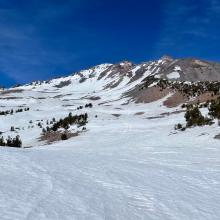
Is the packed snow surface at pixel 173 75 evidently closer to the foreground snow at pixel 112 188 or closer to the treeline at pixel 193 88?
the treeline at pixel 193 88

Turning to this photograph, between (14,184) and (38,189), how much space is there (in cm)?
65

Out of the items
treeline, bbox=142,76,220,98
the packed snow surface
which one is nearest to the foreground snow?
treeline, bbox=142,76,220,98

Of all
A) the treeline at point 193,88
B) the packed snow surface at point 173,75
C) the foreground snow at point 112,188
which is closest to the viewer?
the foreground snow at point 112,188

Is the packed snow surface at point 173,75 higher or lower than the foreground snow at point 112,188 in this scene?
higher

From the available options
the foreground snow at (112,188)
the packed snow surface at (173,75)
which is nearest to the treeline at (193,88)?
the packed snow surface at (173,75)

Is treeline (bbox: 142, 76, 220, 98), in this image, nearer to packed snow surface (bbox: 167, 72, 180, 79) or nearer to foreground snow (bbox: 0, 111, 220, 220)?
packed snow surface (bbox: 167, 72, 180, 79)

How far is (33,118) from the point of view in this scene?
56.4 meters

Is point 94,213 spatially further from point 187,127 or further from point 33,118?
point 33,118

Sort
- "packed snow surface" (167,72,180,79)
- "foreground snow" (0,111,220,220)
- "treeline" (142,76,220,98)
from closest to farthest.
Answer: "foreground snow" (0,111,220,220), "treeline" (142,76,220,98), "packed snow surface" (167,72,180,79)

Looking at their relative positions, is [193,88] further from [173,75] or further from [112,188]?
[112,188]

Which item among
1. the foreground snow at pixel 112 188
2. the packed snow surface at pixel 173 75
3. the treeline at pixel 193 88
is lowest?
the foreground snow at pixel 112 188

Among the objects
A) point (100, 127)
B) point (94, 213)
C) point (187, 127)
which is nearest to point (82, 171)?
point (94, 213)

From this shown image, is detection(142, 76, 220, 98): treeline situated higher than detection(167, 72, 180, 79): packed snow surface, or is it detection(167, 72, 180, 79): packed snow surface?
detection(167, 72, 180, 79): packed snow surface

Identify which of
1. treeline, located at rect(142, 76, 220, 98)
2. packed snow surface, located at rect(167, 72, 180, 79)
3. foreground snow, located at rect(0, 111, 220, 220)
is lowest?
foreground snow, located at rect(0, 111, 220, 220)
